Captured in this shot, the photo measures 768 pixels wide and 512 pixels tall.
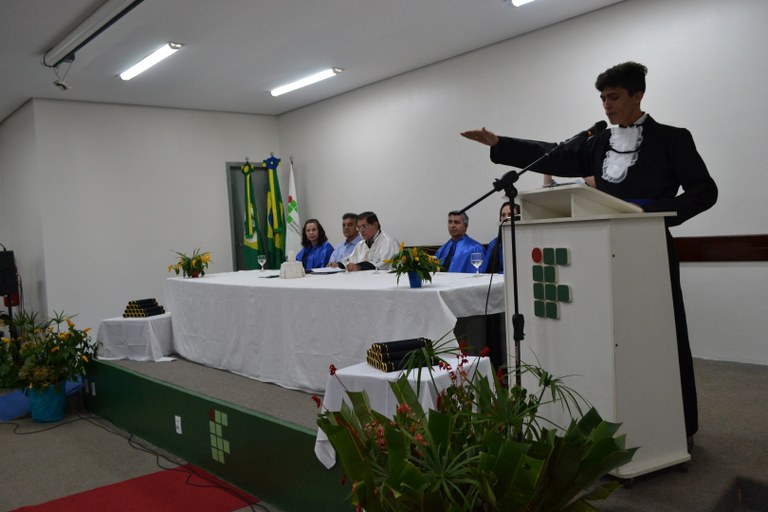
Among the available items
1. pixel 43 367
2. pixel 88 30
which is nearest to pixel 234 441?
pixel 43 367

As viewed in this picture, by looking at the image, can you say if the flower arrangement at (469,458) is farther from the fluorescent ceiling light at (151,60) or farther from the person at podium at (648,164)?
the fluorescent ceiling light at (151,60)

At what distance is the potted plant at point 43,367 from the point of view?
4.43 m

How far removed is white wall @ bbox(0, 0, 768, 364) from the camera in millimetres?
4324

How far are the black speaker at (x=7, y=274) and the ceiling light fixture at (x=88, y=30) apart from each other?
2.55 meters

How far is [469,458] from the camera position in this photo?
49.7 inches

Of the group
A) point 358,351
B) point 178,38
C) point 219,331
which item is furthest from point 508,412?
point 178,38

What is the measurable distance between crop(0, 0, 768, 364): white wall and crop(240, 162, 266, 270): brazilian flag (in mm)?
277

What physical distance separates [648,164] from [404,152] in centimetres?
469

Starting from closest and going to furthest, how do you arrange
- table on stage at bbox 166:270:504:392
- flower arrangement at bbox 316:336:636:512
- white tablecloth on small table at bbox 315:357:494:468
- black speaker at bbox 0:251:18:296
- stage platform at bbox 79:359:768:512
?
flower arrangement at bbox 316:336:636:512, stage platform at bbox 79:359:768:512, white tablecloth on small table at bbox 315:357:494:468, table on stage at bbox 166:270:504:392, black speaker at bbox 0:251:18:296

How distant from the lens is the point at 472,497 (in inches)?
45.9

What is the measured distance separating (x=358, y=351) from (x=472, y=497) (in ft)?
7.77

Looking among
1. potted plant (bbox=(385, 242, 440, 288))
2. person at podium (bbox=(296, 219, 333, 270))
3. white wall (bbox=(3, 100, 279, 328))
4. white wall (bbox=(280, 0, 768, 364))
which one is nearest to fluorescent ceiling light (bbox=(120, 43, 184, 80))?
white wall (bbox=(3, 100, 279, 328))

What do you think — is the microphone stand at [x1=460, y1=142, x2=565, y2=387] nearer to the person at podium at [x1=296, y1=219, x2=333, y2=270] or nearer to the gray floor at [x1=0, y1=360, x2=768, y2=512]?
the gray floor at [x1=0, y1=360, x2=768, y2=512]

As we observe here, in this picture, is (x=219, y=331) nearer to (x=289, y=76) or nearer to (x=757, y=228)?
(x=289, y=76)
